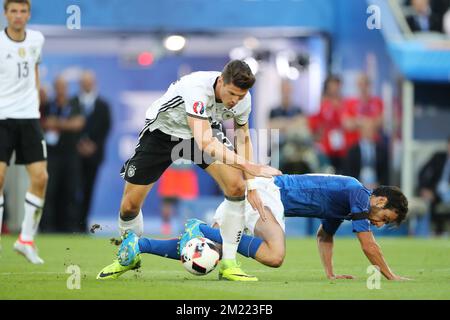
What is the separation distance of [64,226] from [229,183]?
32.3 ft

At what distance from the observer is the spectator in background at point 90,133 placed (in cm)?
1897

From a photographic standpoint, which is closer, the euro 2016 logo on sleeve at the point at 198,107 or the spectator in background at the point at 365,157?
the euro 2016 logo on sleeve at the point at 198,107

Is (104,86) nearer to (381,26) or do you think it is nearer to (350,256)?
(381,26)

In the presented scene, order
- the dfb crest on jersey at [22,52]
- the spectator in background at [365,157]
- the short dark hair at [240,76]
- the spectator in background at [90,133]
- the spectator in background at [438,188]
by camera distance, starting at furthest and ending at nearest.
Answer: the spectator in background at [438,188], the spectator in background at [90,133], the spectator in background at [365,157], the dfb crest on jersey at [22,52], the short dark hair at [240,76]

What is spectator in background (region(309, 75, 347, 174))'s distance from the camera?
18594 millimetres

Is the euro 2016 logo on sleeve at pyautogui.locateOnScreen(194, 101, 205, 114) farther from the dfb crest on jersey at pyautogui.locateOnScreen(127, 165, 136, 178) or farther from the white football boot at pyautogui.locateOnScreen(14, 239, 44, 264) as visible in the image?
the white football boot at pyautogui.locateOnScreen(14, 239, 44, 264)

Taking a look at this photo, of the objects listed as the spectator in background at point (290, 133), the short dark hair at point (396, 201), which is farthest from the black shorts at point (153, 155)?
the spectator in background at point (290, 133)

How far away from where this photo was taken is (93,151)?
19109mm

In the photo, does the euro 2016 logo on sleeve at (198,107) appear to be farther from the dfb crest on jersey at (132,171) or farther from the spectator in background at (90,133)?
the spectator in background at (90,133)

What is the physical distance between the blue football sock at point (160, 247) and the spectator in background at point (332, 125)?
8.81m

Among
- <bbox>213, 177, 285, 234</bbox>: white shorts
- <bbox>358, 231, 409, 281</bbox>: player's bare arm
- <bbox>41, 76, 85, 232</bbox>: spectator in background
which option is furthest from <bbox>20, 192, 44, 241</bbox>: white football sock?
<bbox>41, 76, 85, 232</bbox>: spectator in background

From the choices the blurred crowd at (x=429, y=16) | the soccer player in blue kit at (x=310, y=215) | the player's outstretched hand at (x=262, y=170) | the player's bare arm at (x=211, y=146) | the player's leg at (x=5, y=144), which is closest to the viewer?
the player's outstretched hand at (x=262, y=170)

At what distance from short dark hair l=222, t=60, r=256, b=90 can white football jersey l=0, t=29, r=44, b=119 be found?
344 centimetres

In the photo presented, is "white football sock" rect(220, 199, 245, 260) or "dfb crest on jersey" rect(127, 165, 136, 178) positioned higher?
"dfb crest on jersey" rect(127, 165, 136, 178)
